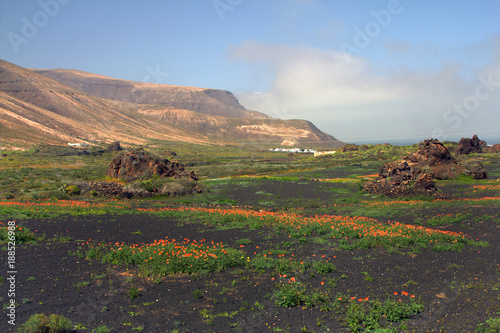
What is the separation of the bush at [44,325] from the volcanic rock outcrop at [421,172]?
23604mm

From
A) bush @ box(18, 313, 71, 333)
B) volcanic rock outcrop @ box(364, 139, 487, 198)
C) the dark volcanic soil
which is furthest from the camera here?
volcanic rock outcrop @ box(364, 139, 487, 198)

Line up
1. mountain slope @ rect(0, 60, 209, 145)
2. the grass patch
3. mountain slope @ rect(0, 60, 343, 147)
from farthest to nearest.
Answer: mountain slope @ rect(0, 60, 209, 145) < mountain slope @ rect(0, 60, 343, 147) < the grass patch

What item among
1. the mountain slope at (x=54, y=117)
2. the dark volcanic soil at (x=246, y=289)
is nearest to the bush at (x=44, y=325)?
the dark volcanic soil at (x=246, y=289)

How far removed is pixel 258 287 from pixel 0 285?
19.0ft

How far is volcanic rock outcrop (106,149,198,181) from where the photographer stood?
3752cm

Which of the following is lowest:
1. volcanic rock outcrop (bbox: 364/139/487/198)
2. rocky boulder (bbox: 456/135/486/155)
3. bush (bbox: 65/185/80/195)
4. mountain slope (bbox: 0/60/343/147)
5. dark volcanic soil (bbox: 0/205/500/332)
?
bush (bbox: 65/185/80/195)

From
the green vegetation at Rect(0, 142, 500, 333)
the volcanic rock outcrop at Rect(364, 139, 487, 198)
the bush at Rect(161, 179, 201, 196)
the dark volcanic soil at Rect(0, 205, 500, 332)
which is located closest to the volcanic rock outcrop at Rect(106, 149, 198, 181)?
the bush at Rect(161, 179, 201, 196)

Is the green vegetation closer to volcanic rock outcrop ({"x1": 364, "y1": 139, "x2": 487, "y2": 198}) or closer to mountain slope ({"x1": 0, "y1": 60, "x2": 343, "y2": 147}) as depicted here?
volcanic rock outcrop ({"x1": 364, "y1": 139, "x2": 487, "y2": 198})

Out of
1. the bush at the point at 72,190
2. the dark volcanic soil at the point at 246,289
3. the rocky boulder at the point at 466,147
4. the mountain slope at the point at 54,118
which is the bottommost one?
the bush at the point at 72,190

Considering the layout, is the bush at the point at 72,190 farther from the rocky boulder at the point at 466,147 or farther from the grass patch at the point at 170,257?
the rocky boulder at the point at 466,147

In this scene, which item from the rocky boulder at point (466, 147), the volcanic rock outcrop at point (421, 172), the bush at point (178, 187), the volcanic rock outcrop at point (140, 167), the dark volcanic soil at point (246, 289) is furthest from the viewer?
the rocky boulder at point (466, 147)

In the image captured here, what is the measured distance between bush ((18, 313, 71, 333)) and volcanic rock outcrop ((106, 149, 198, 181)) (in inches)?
1238

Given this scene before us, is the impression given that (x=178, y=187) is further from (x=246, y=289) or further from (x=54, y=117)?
(x=54, y=117)

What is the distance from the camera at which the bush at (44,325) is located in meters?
5.40
